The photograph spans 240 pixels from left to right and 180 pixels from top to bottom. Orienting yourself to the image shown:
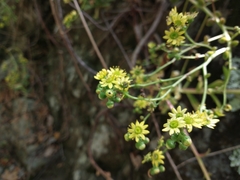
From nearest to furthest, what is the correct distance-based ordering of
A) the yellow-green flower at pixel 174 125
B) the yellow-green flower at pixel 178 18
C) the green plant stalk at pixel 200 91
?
the yellow-green flower at pixel 174 125, the yellow-green flower at pixel 178 18, the green plant stalk at pixel 200 91

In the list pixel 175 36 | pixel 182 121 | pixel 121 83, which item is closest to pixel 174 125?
pixel 182 121

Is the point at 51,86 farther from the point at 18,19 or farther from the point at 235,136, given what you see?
the point at 235,136

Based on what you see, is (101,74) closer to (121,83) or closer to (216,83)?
(121,83)

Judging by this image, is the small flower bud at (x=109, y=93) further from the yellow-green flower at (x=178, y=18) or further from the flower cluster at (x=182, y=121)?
the yellow-green flower at (x=178, y=18)

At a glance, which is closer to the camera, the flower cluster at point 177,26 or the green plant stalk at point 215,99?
the flower cluster at point 177,26

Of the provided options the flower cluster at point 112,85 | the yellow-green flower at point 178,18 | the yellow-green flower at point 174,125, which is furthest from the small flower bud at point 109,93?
the yellow-green flower at point 178,18

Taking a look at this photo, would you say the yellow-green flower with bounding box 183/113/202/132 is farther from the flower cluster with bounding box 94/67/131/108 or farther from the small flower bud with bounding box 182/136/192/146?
the flower cluster with bounding box 94/67/131/108

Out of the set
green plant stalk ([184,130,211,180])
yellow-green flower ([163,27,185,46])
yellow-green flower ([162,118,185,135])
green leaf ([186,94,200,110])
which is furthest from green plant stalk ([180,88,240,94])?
yellow-green flower ([162,118,185,135])

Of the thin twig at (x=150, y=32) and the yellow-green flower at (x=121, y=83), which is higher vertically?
the thin twig at (x=150, y=32)
